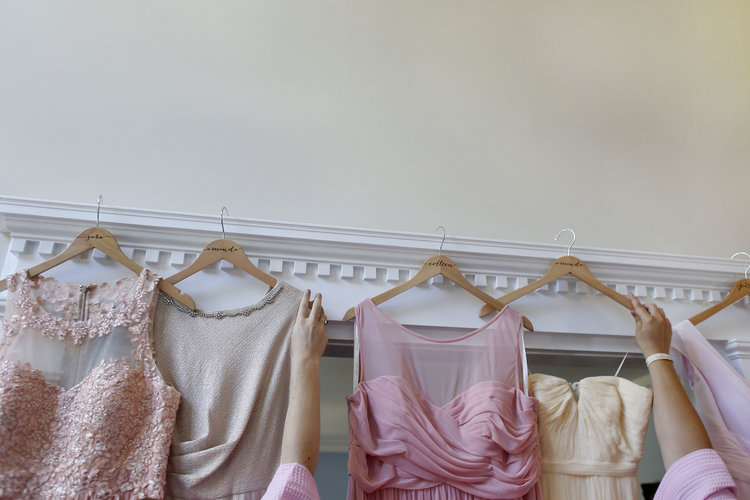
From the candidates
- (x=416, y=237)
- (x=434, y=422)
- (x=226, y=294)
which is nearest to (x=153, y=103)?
(x=226, y=294)

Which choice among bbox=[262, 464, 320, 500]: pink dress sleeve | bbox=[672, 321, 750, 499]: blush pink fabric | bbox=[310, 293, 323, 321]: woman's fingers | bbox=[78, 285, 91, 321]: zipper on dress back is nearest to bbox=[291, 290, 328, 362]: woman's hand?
bbox=[310, 293, 323, 321]: woman's fingers

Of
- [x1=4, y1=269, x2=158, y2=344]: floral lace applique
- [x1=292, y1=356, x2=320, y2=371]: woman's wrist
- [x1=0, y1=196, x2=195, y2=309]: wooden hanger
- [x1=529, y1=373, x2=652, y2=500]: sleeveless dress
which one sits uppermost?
[x1=0, y1=196, x2=195, y2=309]: wooden hanger

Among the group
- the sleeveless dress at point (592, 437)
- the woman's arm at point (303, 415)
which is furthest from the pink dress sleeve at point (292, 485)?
the sleeveless dress at point (592, 437)

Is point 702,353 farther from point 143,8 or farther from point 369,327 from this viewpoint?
point 143,8

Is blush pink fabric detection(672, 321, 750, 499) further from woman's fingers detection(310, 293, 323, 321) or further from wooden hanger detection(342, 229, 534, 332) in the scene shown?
woman's fingers detection(310, 293, 323, 321)

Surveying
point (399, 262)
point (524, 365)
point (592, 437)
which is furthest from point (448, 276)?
point (592, 437)

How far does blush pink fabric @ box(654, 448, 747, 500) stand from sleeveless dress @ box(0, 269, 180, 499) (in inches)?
42.1

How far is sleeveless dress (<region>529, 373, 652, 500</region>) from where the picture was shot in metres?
1.24

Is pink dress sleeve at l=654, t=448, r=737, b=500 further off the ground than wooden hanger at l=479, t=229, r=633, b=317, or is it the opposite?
wooden hanger at l=479, t=229, r=633, b=317

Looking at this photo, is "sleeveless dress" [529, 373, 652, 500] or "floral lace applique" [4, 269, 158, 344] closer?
"floral lace applique" [4, 269, 158, 344]

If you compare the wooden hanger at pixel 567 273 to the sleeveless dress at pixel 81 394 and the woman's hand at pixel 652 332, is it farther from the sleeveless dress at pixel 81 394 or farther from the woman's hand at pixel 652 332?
the sleeveless dress at pixel 81 394

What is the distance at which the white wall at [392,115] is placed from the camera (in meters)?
1.48

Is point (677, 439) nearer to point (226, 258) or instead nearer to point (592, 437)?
point (592, 437)

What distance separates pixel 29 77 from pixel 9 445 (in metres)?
1.02
